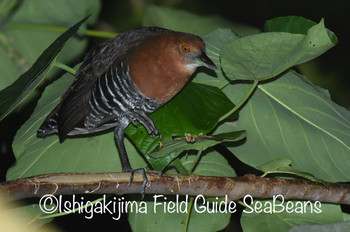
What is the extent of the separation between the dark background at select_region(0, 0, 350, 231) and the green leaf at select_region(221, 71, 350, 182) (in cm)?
51

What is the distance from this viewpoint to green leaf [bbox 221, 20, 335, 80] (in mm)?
1301

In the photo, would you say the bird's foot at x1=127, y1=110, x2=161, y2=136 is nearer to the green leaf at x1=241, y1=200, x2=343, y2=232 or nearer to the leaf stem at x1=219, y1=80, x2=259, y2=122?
the leaf stem at x1=219, y1=80, x2=259, y2=122

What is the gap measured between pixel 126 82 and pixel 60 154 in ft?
0.82

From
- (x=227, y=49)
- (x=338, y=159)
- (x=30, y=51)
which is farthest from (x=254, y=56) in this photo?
(x=30, y=51)

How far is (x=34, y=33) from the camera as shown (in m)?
1.98

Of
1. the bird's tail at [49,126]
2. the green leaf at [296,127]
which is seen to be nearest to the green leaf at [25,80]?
the bird's tail at [49,126]

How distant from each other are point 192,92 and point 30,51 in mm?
752

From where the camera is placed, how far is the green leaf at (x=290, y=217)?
146 cm

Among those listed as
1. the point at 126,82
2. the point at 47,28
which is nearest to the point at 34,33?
the point at 47,28

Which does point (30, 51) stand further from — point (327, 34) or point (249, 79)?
point (327, 34)

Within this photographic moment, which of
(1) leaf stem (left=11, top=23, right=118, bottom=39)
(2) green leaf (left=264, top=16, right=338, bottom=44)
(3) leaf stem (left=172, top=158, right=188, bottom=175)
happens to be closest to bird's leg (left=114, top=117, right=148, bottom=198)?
(3) leaf stem (left=172, top=158, right=188, bottom=175)

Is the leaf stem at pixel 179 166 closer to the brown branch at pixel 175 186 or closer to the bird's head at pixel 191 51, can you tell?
the brown branch at pixel 175 186

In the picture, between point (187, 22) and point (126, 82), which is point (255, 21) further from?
point (126, 82)

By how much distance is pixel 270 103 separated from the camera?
154cm
